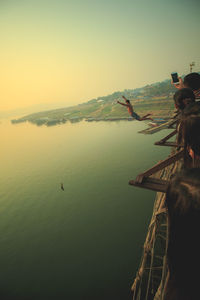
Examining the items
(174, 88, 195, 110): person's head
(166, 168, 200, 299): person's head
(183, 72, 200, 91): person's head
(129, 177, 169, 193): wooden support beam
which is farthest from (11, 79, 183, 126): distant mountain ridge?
(166, 168, 200, 299): person's head

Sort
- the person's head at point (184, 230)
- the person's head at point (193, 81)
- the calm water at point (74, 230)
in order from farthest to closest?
the calm water at point (74, 230) → the person's head at point (193, 81) → the person's head at point (184, 230)

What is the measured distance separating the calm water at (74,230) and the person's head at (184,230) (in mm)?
14159

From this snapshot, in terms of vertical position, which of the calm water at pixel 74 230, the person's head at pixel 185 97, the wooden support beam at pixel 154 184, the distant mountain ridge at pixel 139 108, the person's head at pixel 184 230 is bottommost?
the calm water at pixel 74 230

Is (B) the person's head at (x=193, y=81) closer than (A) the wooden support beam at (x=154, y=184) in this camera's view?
No

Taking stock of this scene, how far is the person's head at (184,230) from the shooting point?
105cm

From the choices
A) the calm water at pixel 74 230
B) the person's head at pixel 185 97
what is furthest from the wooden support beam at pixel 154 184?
the calm water at pixel 74 230

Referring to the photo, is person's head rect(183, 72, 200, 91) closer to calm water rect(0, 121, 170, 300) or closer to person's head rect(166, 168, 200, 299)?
person's head rect(166, 168, 200, 299)

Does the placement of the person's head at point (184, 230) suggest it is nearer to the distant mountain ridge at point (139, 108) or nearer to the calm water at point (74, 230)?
the calm water at point (74, 230)

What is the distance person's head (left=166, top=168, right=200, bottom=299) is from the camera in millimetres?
1051

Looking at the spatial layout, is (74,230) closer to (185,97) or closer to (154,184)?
(154,184)

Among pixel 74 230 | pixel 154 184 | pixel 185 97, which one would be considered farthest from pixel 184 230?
pixel 74 230

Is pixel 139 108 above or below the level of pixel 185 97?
above

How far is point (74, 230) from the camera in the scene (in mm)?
18781

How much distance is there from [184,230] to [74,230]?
20.6 m
